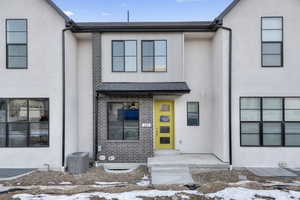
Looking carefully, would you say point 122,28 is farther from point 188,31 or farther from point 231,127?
point 231,127

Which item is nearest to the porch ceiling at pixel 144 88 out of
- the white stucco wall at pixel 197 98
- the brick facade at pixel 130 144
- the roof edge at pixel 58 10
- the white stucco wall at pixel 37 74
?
the brick facade at pixel 130 144

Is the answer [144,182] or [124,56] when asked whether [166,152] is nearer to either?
[144,182]

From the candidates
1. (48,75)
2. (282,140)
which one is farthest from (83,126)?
(282,140)

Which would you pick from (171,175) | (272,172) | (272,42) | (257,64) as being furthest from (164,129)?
(272,42)

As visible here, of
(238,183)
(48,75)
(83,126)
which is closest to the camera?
(238,183)

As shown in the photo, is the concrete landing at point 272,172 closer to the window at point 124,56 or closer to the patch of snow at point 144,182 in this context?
the patch of snow at point 144,182

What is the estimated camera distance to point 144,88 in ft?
28.6

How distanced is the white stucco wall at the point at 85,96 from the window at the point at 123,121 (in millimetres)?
1112

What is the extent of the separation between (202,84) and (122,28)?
4.30 meters

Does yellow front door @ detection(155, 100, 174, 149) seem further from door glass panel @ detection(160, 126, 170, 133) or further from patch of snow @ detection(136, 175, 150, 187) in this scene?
patch of snow @ detection(136, 175, 150, 187)

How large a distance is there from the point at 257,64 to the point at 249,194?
5.05 m

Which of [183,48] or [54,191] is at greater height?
[183,48]

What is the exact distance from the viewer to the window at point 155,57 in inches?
363

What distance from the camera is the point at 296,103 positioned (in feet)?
28.1
